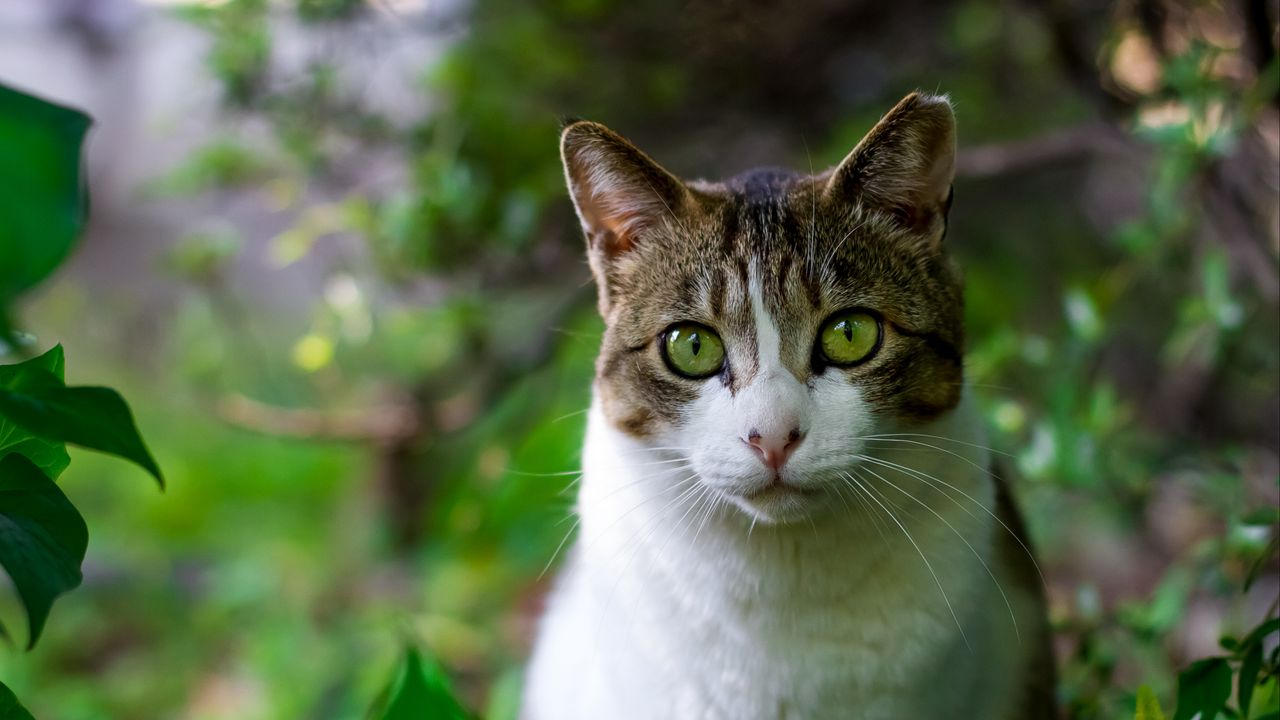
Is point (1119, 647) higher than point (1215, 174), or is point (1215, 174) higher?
point (1215, 174)

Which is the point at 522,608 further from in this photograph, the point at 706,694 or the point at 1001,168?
the point at 1001,168

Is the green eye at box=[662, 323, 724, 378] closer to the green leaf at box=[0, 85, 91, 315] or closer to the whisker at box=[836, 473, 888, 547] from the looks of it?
the whisker at box=[836, 473, 888, 547]

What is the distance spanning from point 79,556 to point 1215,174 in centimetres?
209

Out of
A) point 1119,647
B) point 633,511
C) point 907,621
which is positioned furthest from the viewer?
point 1119,647

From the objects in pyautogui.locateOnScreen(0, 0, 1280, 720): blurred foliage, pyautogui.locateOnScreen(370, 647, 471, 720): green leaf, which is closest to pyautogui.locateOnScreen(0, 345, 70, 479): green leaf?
pyautogui.locateOnScreen(370, 647, 471, 720): green leaf

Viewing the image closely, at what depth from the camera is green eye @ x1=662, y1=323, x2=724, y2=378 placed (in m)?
1.21

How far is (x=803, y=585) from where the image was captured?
4.05ft

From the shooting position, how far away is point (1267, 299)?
1.91 meters

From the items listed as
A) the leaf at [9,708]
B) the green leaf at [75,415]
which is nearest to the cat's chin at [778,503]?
the green leaf at [75,415]

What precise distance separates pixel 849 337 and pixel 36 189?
0.90m

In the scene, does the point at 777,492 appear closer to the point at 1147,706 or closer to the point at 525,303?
the point at 1147,706

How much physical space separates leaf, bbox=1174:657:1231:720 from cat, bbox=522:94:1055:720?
309 millimetres

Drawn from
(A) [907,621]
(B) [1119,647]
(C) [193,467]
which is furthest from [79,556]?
(C) [193,467]

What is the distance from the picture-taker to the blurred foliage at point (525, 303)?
198 cm
